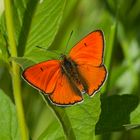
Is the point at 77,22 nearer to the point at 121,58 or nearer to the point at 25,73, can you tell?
the point at 121,58

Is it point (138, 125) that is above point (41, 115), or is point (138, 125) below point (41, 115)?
above

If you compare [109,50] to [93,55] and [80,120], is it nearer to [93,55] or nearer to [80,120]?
[93,55]

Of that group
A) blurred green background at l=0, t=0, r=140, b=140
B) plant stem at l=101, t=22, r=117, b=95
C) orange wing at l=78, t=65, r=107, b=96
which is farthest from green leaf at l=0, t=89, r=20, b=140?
blurred green background at l=0, t=0, r=140, b=140

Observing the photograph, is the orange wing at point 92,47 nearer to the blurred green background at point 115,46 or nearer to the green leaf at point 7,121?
the green leaf at point 7,121

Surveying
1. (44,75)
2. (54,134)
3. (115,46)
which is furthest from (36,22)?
(115,46)

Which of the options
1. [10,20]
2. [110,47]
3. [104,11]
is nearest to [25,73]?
[10,20]

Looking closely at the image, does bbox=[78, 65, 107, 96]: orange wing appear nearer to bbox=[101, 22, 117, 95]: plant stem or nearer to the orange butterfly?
the orange butterfly

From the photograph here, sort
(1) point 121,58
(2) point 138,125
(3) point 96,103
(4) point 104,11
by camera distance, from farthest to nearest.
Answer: (1) point 121,58 < (4) point 104,11 < (2) point 138,125 < (3) point 96,103
